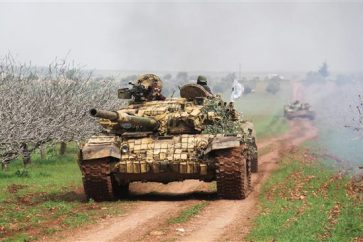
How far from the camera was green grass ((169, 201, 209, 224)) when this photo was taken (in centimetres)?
1436

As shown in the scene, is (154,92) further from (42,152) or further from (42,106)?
(42,152)

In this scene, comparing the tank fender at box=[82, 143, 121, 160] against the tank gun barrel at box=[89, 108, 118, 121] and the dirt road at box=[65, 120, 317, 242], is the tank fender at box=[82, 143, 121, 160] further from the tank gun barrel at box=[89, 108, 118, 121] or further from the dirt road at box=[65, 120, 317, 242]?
the dirt road at box=[65, 120, 317, 242]

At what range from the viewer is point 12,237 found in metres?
12.7

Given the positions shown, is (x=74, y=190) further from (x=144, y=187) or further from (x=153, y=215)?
(x=153, y=215)

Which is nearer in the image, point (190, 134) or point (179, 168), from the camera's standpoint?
point (179, 168)

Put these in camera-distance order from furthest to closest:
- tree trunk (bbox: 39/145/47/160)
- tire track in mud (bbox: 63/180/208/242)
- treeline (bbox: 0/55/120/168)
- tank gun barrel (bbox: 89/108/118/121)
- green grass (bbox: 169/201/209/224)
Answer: tree trunk (bbox: 39/145/47/160)
treeline (bbox: 0/55/120/168)
tank gun barrel (bbox: 89/108/118/121)
green grass (bbox: 169/201/209/224)
tire track in mud (bbox: 63/180/208/242)

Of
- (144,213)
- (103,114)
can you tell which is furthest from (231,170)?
(103,114)

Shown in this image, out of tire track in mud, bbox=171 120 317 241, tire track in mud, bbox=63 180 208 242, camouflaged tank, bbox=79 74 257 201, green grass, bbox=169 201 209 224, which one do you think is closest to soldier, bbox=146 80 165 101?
camouflaged tank, bbox=79 74 257 201

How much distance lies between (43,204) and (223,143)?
471cm

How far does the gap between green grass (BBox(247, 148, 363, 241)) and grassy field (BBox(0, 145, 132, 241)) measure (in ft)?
12.1

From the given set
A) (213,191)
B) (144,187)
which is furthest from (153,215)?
(144,187)

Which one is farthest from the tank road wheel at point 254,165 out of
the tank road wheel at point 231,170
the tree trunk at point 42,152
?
the tree trunk at point 42,152

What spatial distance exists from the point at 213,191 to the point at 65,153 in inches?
615

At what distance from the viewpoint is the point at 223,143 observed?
16.8 meters
